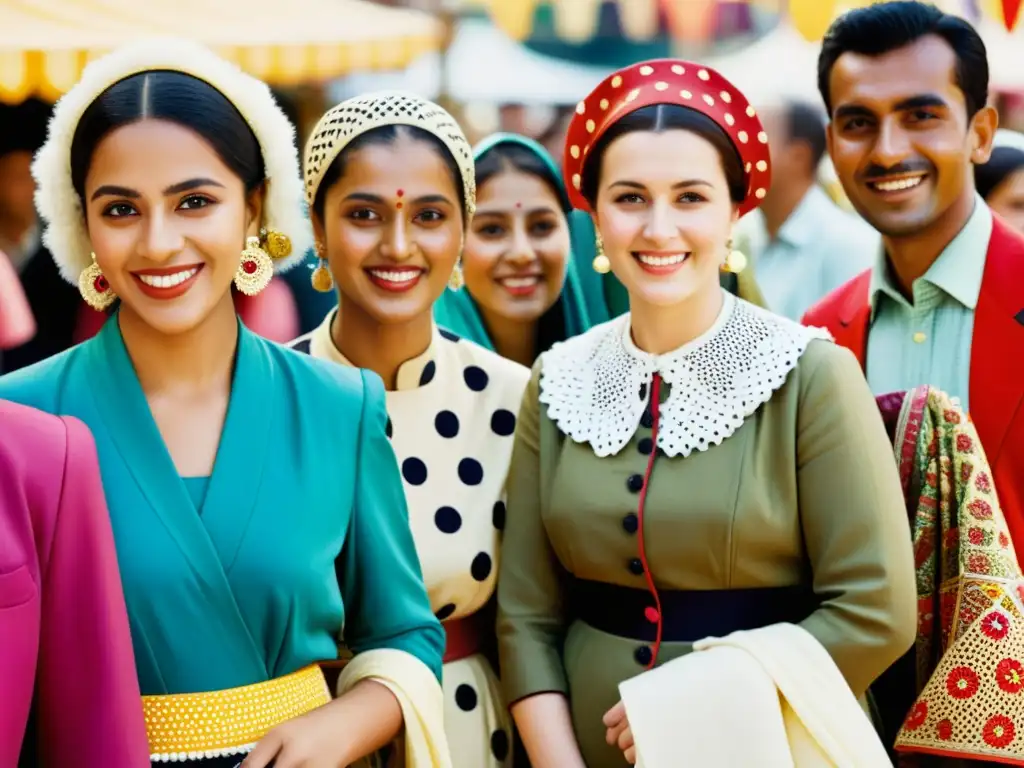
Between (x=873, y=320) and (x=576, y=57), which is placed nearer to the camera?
(x=873, y=320)

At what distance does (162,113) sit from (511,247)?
56.5 inches

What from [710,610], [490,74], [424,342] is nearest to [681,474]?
[710,610]

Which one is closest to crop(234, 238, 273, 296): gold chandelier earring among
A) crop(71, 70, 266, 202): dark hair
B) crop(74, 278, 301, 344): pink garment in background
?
crop(71, 70, 266, 202): dark hair

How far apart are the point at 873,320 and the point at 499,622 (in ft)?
4.03

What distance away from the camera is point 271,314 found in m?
5.09

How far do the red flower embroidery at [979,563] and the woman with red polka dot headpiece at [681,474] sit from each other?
0.79 ft

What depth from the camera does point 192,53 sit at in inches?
86.5

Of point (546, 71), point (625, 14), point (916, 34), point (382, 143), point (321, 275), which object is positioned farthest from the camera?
point (546, 71)

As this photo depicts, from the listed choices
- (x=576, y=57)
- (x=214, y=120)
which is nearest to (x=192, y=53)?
(x=214, y=120)

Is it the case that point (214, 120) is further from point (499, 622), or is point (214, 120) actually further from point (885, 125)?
point (885, 125)

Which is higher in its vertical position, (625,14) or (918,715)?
(625,14)

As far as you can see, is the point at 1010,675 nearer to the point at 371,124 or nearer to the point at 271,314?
the point at 371,124

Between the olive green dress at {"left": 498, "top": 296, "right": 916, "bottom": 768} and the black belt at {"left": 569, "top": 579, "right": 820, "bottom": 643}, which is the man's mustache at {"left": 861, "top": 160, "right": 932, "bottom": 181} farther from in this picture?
the black belt at {"left": 569, "top": 579, "right": 820, "bottom": 643}

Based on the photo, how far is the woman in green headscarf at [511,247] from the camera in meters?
3.45
